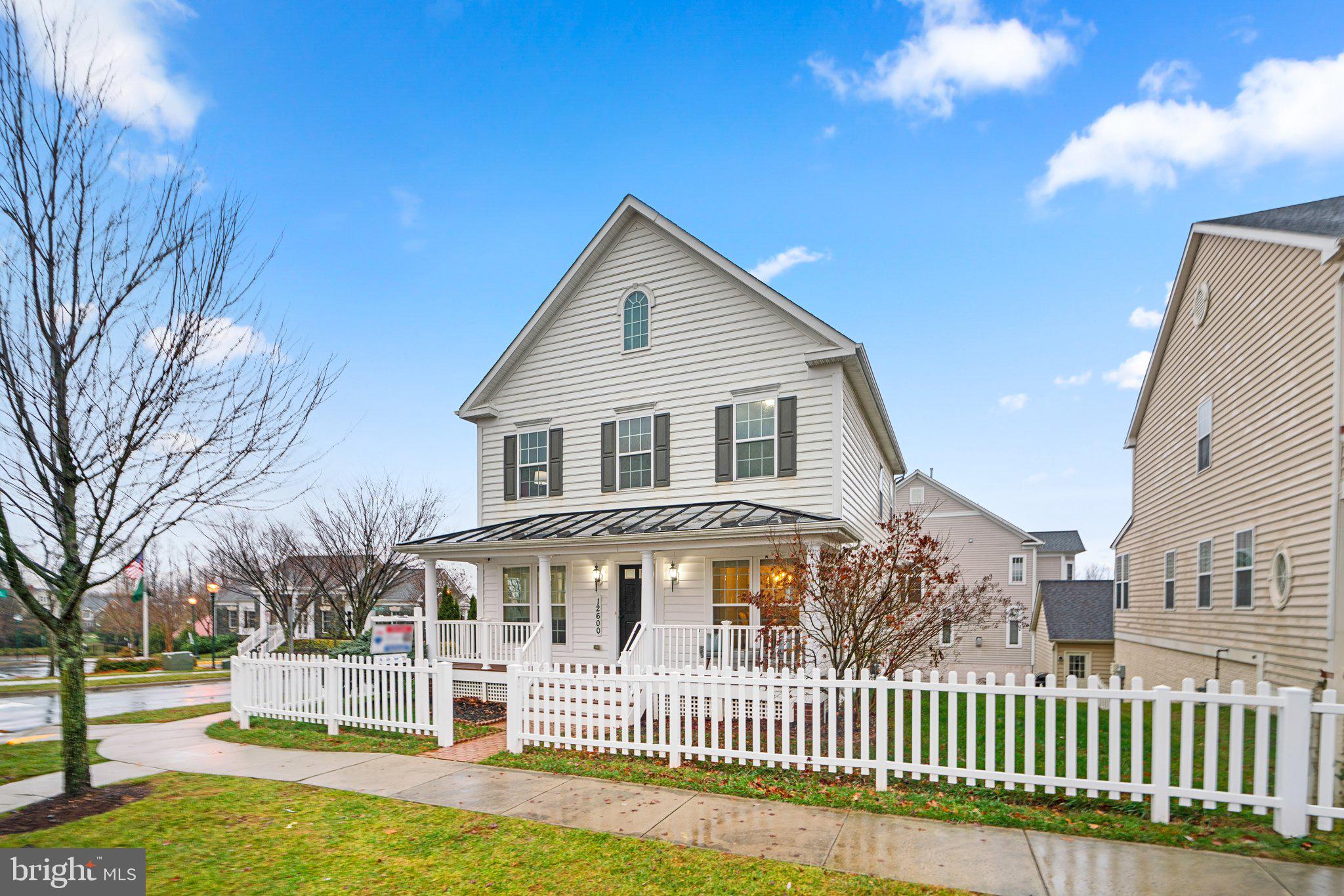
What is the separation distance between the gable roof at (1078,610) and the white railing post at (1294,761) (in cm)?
2485

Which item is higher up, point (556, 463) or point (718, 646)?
point (556, 463)

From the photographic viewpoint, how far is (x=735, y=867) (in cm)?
475

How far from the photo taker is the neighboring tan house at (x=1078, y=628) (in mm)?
27141

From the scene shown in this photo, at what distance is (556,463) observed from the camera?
50.3ft

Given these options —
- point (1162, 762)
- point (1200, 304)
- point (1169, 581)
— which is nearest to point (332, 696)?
point (1162, 762)

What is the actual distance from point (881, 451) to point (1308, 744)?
14494 mm

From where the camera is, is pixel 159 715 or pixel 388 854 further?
pixel 159 715

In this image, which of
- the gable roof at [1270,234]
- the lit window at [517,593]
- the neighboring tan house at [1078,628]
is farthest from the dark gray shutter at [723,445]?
the neighboring tan house at [1078,628]

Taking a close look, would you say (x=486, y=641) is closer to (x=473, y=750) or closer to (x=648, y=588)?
(x=648, y=588)

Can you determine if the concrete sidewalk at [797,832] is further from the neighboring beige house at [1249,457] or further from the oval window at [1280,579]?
the oval window at [1280,579]

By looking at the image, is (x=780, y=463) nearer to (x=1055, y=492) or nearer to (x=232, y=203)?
(x=232, y=203)

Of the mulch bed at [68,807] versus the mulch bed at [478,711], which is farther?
the mulch bed at [478,711]

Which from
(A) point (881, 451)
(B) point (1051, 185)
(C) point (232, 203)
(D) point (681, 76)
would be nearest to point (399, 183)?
(D) point (681, 76)

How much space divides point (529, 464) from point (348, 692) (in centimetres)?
684
